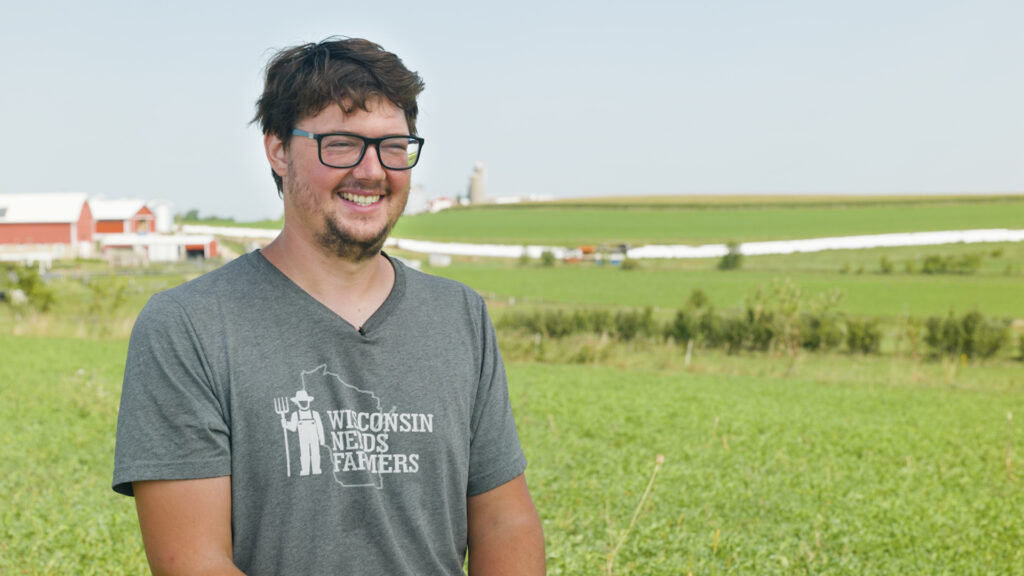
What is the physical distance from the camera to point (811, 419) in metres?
12.1

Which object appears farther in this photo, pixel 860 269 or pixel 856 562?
pixel 860 269

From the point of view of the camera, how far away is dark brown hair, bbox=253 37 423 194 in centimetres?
190

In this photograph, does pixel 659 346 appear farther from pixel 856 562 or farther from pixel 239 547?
pixel 239 547

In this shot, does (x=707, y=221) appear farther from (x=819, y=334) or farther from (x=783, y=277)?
(x=819, y=334)

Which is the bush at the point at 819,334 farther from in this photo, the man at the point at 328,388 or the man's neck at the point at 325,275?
the man's neck at the point at 325,275

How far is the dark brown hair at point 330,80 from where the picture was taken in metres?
1.90

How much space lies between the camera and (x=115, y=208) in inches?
2456

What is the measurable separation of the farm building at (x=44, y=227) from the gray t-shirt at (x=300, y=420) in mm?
55958

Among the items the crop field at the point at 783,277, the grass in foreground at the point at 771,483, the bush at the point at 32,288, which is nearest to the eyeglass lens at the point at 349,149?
the grass in foreground at the point at 771,483

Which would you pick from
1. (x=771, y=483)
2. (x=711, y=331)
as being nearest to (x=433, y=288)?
(x=771, y=483)

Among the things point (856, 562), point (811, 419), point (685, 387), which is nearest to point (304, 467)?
point (856, 562)

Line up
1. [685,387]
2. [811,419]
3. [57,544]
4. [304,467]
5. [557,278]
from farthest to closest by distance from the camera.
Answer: [557,278] < [685,387] < [811,419] < [57,544] < [304,467]

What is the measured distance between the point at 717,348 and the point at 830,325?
352 cm


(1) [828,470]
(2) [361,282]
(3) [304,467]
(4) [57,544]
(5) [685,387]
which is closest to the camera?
(3) [304,467]
